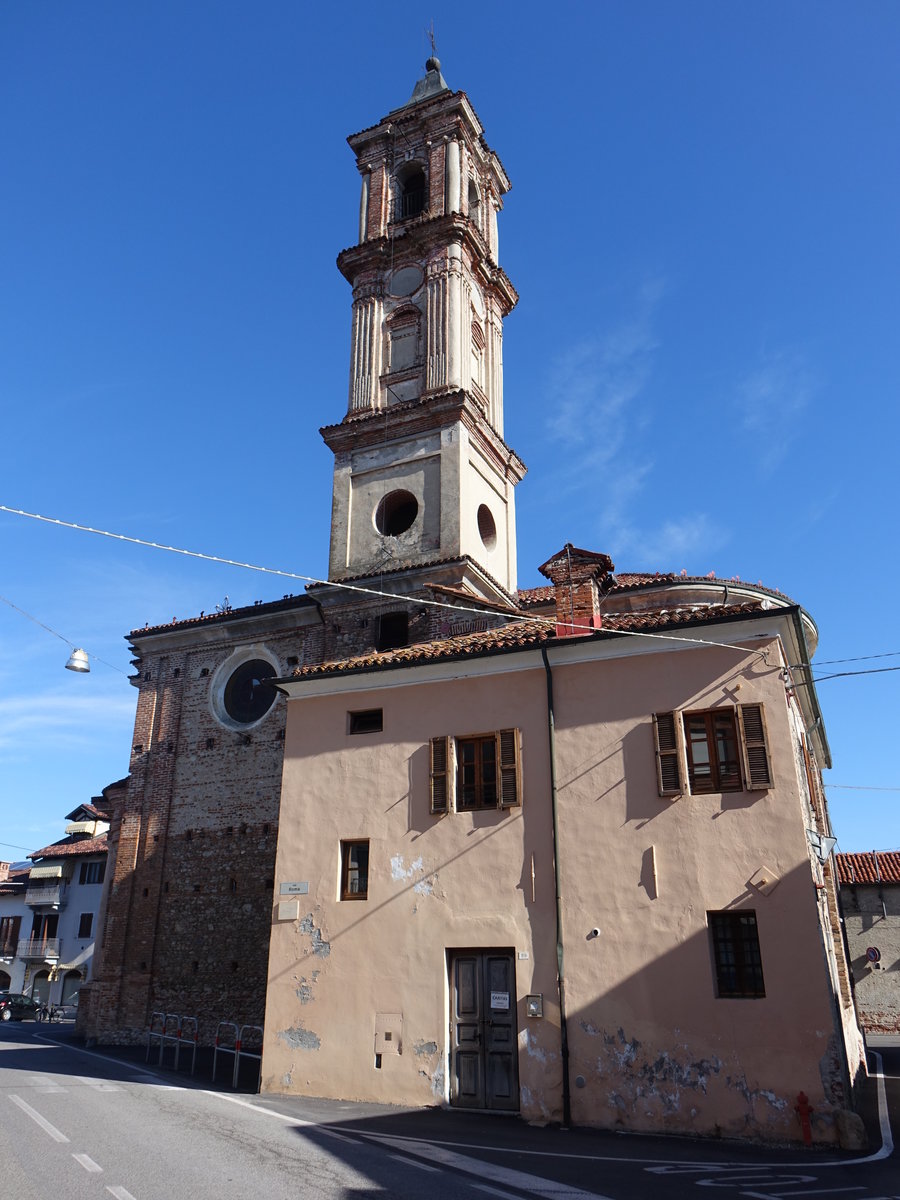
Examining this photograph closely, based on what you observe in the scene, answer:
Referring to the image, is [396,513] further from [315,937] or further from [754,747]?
[754,747]

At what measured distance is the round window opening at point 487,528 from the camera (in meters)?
25.1

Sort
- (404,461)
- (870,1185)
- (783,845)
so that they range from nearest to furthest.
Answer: (870,1185)
(783,845)
(404,461)

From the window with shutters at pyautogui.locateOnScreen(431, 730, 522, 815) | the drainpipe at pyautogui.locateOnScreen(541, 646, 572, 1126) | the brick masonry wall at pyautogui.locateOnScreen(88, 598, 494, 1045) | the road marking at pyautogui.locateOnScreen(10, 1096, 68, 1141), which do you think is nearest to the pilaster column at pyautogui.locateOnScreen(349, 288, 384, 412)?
the brick masonry wall at pyautogui.locateOnScreen(88, 598, 494, 1045)

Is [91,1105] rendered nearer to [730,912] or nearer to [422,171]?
[730,912]

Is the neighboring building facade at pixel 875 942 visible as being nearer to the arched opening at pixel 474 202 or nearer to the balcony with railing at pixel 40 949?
the arched opening at pixel 474 202

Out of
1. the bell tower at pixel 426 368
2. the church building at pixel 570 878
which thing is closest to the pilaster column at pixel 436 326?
the bell tower at pixel 426 368

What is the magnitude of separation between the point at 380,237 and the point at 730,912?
22.6 m

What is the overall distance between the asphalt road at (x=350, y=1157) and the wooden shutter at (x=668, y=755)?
4.28 meters

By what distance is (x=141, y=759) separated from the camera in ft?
85.1

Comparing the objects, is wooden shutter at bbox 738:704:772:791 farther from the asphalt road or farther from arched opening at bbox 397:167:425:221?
arched opening at bbox 397:167:425:221

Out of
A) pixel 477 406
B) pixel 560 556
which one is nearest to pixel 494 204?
pixel 477 406

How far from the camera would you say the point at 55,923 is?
149ft

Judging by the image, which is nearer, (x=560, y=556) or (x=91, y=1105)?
(x=91, y=1105)

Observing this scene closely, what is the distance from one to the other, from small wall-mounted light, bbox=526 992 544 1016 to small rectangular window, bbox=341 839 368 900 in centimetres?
313
